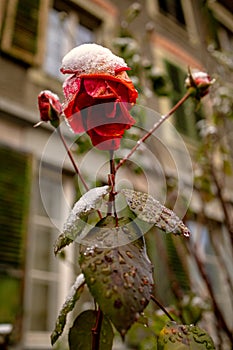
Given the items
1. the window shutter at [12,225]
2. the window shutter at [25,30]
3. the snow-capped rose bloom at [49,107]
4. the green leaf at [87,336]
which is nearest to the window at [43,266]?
the window shutter at [12,225]

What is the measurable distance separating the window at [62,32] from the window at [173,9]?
180 centimetres

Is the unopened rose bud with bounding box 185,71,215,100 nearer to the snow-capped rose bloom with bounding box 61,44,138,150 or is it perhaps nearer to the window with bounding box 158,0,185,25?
the snow-capped rose bloom with bounding box 61,44,138,150

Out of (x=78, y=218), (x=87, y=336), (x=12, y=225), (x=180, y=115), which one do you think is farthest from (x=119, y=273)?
(x=180, y=115)

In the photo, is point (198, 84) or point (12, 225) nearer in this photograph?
point (198, 84)

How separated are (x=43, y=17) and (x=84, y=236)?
380 cm

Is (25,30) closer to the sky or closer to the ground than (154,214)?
closer to the sky

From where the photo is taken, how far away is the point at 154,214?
45 centimetres

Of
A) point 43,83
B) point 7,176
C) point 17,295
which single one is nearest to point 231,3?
point 43,83

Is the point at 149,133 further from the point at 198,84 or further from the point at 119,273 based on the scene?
the point at 119,273

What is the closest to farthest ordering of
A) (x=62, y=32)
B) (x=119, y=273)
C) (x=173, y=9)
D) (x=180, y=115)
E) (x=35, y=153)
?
(x=119, y=273) < (x=35, y=153) < (x=62, y=32) < (x=180, y=115) < (x=173, y=9)

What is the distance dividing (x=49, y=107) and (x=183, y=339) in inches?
17.1

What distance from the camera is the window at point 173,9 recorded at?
5844 mm

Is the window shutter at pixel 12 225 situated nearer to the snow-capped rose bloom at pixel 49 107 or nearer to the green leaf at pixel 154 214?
the snow-capped rose bloom at pixel 49 107

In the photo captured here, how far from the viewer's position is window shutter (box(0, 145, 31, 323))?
237 centimetres
